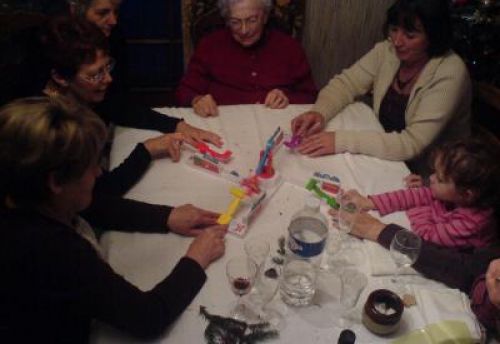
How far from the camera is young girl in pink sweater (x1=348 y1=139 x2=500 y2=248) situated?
1426mm

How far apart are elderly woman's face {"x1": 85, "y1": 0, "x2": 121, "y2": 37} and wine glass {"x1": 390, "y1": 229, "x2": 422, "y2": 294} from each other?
1.57 meters

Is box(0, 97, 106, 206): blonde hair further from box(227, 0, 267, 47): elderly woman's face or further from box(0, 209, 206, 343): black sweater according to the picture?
box(227, 0, 267, 47): elderly woman's face

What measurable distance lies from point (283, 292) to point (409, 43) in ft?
4.13

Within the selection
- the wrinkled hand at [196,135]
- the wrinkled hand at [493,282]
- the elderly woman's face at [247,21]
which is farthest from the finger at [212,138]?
the wrinkled hand at [493,282]

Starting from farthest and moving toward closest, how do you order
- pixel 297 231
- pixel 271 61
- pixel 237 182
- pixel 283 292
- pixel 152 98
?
pixel 152 98
pixel 271 61
pixel 237 182
pixel 297 231
pixel 283 292

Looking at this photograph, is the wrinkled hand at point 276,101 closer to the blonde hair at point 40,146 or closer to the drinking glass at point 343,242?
the drinking glass at point 343,242

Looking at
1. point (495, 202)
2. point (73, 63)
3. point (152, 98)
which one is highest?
point (73, 63)

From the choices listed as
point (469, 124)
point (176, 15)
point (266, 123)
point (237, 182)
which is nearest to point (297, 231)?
point (237, 182)

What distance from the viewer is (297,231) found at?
1369 millimetres

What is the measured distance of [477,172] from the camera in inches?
56.3

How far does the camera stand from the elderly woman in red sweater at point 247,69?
2.39 meters

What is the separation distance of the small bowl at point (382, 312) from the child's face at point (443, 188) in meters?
0.47

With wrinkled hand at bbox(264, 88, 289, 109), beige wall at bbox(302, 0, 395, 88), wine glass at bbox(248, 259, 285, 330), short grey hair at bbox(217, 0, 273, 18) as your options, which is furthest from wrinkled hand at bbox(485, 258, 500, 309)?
beige wall at bbox(302, 0, 395, 88)

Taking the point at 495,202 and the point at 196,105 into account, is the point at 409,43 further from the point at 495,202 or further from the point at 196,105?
the point at 196,105
